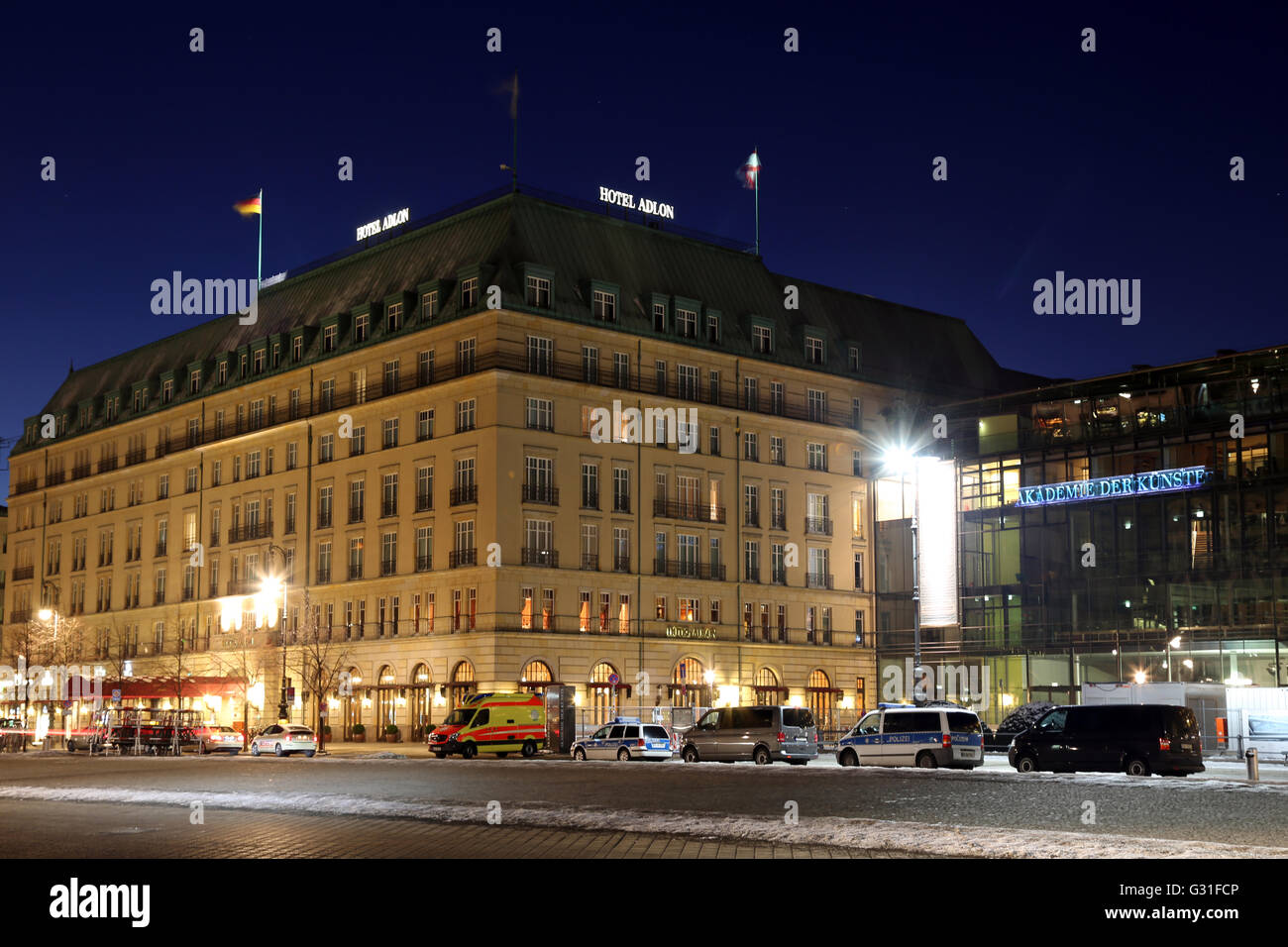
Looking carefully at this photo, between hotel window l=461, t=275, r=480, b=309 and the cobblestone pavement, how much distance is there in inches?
2157

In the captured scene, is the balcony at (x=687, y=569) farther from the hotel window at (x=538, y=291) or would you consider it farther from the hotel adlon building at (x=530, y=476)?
the hotel window at (x=538, y=291)

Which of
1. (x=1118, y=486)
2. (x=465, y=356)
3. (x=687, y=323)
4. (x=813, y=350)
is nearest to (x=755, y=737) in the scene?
(x=1118, y=486)

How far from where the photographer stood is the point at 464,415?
80.5 meters

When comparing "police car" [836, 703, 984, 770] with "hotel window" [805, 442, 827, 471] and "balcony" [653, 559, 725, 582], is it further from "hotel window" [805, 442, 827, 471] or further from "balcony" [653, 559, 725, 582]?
"hotel window" [805, 442, 827, 471]

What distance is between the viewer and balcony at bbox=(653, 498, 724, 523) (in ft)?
277

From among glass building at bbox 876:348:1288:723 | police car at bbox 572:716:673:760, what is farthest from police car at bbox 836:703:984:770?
glass building at bbox 876:348:1288:723

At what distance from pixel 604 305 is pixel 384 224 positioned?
17406 mm

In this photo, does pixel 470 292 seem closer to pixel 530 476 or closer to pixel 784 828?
pixel 530 476

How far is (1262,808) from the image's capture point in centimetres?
2856

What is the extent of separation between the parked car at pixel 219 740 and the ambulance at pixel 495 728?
13.1 metres
